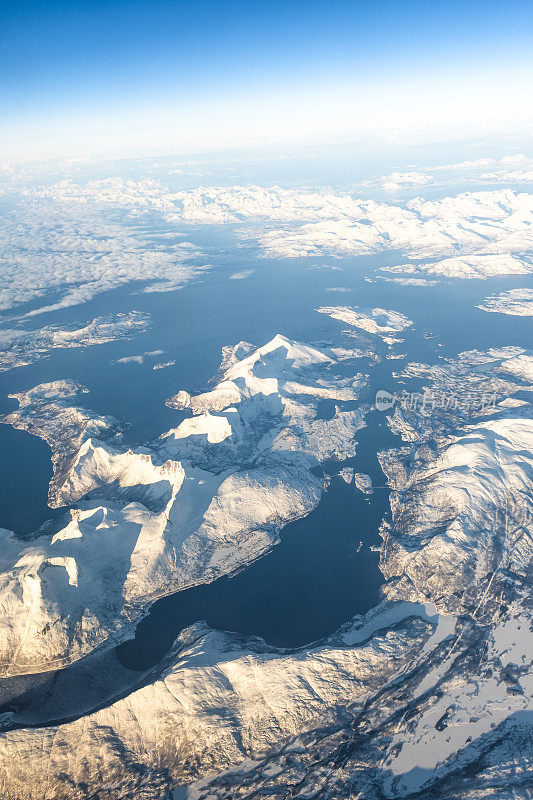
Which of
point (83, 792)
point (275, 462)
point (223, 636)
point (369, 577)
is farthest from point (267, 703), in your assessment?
point (275, 462)

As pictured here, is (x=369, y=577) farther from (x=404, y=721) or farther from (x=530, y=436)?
(x=530, y=436)

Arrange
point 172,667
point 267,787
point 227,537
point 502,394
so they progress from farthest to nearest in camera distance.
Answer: point 502,394 < point 227,537 < point 172,667 < point 267,787

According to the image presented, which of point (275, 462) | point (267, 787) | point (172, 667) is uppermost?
point (275, 462)

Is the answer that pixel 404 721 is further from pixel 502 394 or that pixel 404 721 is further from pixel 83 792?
pixel 502 394

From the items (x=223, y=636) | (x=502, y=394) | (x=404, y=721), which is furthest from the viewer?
(x=502, y=394)

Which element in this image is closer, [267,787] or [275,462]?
[267,787]

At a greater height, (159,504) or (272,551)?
(159,504)

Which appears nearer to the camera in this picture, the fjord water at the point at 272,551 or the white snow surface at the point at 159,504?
the white snow surface at the point at 159,504

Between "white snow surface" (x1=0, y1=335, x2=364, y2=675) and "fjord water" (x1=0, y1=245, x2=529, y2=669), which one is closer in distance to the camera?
"white snow surface" (x1=0, y1=335, x2=364, y2=675)

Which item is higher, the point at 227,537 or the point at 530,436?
the point at 530,436

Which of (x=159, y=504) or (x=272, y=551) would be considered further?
(x=159, y=504)
